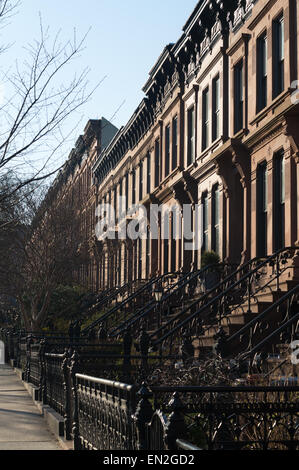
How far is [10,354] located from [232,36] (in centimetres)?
2205

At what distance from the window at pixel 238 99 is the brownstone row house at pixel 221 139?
3 cm

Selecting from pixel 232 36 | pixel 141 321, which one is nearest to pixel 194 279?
pixel 141 321

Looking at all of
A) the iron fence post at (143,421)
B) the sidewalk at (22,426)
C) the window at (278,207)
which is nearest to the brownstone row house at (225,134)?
the window at (278,207)

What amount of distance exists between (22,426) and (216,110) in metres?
15.3

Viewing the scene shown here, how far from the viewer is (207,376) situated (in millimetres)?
10531

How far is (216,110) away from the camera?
86.3 feet

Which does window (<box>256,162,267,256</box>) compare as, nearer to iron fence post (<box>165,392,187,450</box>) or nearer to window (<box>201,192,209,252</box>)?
window (<box>201,192,209,252</box>)

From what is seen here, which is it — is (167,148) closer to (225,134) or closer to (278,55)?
(225,134)

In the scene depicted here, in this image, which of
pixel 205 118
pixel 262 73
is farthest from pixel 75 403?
pixel 205 118

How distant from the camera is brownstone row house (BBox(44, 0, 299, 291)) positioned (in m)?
20.0

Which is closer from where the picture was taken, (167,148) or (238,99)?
(238,99)

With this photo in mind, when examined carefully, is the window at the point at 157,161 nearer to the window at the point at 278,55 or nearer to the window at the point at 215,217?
the window at the point at 215,217

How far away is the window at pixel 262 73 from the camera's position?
21906 millimetres

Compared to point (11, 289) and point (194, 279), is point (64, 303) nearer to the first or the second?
point (11, 289)
